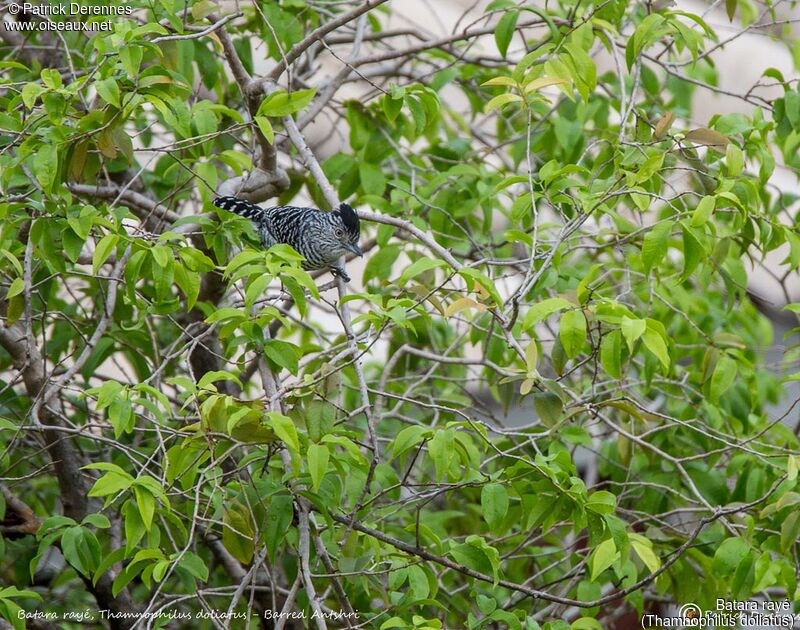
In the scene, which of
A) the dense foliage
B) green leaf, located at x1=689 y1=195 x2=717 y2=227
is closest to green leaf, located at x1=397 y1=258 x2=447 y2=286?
the dense foliage

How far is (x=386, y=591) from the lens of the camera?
3068 mm

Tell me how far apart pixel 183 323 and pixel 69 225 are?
1311 millimetres

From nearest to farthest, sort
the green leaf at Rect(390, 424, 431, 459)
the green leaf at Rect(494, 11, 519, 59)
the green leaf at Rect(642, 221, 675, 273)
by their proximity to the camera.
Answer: the green leaf at Rect(390, 424, 431, 459)
the green leaf at Rect(642, 221, 675, 273)
the green leaf at Rect(494, 11, 519, 59)

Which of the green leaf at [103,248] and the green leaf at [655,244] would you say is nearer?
the green leaf at [103,248]

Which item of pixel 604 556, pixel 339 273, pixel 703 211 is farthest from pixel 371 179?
pixel 604 556

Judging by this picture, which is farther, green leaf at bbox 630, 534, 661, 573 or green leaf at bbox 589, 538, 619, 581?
green leaf at bbox 630, 534, 661, 573

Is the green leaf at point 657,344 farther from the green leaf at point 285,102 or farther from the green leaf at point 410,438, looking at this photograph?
the green leaf at point 285,102

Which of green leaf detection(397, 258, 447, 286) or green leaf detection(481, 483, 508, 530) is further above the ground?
green leaf detection(397, 258, 447, 286)

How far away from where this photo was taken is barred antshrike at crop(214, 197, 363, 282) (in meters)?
3.72

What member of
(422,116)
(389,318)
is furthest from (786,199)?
(389,318)

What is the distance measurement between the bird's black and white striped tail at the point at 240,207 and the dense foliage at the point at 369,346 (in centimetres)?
6

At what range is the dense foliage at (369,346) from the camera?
2.63 m

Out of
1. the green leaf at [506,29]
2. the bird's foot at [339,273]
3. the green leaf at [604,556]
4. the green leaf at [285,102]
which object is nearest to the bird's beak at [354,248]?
the bird's foot at [339,273]

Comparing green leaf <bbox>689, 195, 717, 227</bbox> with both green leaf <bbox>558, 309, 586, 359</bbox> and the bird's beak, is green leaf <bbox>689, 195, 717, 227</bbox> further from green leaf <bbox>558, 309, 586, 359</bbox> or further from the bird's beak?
the bird's beak
